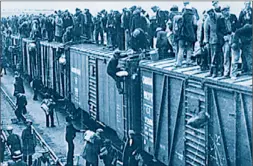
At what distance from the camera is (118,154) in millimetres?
10328

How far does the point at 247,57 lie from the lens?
7.42 meters

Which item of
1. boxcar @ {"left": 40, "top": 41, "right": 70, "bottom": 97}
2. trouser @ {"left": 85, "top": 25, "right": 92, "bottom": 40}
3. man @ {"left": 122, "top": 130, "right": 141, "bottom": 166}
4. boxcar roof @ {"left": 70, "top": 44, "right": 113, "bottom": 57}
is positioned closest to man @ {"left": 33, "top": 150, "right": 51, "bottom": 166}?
man @ {"left": 122, "top": 130, "right": 141, "bottom": 166}

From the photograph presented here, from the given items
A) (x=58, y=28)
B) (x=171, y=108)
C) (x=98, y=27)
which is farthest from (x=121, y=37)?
(x=171, y=108)

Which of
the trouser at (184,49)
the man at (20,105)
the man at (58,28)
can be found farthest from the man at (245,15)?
the man at (58,28)

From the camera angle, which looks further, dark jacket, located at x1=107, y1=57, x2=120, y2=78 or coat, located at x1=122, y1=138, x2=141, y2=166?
dark jacket, located at x1=107, y1=57, x2=120, y2=78

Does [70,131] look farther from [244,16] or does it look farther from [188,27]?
[244,16]

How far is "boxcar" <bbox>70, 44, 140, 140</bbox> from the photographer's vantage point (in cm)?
977

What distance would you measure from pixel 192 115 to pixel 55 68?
9.35 meters

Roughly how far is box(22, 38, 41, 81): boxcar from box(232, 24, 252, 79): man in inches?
481

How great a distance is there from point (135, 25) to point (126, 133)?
105 inches

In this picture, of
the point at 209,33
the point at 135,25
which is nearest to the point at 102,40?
the point at 135,25

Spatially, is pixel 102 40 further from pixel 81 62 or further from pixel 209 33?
pixel 209 33

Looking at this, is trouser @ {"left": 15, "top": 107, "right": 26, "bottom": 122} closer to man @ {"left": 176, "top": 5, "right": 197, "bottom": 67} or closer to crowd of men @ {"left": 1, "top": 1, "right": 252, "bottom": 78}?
crowd of men @ {"left": 1, "top": 1, "right": 252, "bottom": 78}

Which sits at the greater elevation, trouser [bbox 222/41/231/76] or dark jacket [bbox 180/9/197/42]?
dark jacket [bbox 180/9/197/42]
